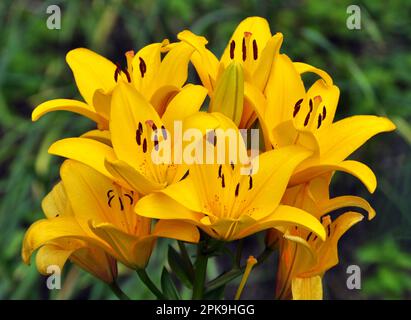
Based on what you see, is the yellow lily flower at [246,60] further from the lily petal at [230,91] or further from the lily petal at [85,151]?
the lily petal at [85,151]

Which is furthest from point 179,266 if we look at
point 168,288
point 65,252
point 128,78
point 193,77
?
point 193,77

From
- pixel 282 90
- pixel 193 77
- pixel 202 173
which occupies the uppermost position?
pixel 193 77

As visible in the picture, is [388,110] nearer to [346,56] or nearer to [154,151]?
[346,56]

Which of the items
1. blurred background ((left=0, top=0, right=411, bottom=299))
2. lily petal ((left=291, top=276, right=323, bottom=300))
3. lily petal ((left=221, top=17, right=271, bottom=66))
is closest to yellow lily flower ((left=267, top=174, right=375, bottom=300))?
lily petal ((left=291, top=276, right=323, bottom=300))

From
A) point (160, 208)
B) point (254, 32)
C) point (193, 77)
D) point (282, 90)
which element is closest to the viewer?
point (160, 208)

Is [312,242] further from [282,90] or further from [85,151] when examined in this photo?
[85,151]

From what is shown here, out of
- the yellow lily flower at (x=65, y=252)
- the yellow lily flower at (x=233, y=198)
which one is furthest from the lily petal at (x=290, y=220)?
the yellow lily flower at (x=65, y=252)

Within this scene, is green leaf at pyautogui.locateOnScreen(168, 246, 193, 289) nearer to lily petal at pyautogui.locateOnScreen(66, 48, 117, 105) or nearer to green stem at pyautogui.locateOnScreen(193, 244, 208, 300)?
green stem at pyautogui.locateOnScreen(193, 244, 208, 300)
